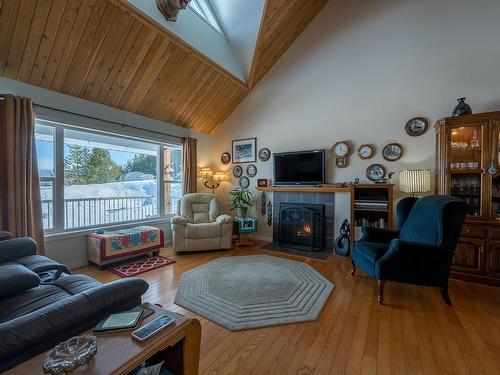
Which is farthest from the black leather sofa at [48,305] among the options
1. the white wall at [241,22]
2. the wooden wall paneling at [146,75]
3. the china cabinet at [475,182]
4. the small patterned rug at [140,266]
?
the white wall at [241,22]

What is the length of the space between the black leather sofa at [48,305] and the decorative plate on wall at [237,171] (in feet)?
11.4

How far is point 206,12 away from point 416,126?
3.75 metres

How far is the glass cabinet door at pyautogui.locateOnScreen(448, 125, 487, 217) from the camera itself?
2764 millimetres

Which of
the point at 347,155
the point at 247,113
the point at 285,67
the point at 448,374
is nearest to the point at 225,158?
the point at 247,113

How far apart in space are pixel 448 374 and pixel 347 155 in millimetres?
3004

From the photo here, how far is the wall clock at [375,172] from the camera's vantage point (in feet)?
11.9

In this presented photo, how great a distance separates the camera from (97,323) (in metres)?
1.10

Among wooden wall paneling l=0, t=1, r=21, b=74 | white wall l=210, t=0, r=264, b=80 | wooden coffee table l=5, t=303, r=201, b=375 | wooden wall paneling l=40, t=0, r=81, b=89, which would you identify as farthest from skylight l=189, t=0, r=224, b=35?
wooden coffee table l=5, t=303, r=201, b=375

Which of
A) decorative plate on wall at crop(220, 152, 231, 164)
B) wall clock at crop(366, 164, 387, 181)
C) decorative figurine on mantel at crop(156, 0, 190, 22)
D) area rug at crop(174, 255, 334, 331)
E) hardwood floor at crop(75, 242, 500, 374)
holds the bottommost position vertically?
hardwood floor at crop(75, 242, 500, 374)

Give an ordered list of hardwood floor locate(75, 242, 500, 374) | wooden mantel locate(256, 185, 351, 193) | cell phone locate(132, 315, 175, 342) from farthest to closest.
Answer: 1. wooden mantel locate(256, 185, 351, 193)
2. hardwood floor locate(75, 242, 500, 374)
3. cell phone locate(132, 315, 175, 342)

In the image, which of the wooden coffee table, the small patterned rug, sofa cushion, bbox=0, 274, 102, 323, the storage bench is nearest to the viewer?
the wooden coffee table

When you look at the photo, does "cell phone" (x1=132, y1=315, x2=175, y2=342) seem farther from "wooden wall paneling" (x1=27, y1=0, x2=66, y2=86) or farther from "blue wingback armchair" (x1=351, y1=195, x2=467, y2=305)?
"wooden wall paneling" (x1=27, y1=0, x2=66, y2=86)

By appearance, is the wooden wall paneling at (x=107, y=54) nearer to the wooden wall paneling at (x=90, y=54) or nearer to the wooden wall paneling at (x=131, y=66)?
the wooden wall paneling at (x=90, y=54)

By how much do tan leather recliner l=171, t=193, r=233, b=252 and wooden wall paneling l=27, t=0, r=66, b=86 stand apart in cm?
249
